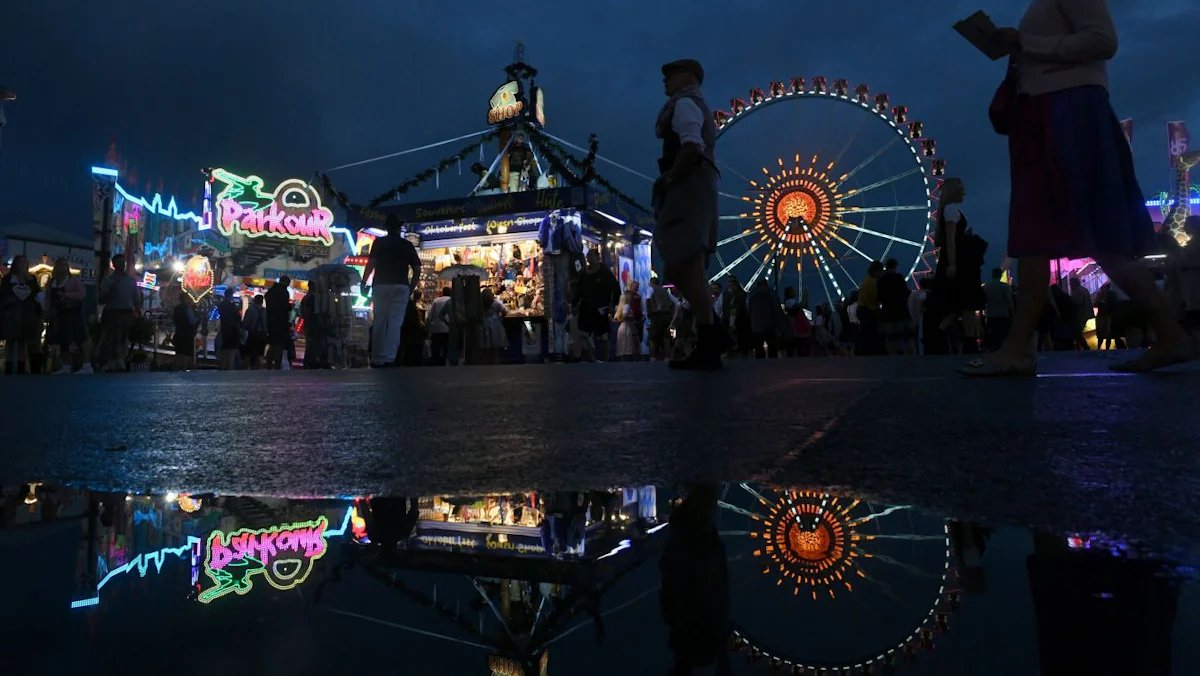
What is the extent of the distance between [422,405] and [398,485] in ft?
4.63

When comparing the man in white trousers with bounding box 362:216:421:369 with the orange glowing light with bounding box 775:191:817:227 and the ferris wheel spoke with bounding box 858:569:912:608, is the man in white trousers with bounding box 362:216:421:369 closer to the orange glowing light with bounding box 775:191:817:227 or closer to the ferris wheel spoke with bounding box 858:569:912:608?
the ferris wheel spoke with bounding box 858:569:912:608

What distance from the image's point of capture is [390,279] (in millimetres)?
7809

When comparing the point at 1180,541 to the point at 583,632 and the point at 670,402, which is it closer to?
the point at 583,632

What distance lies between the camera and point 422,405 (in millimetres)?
2486

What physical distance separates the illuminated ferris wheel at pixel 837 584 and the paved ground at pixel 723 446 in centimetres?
15

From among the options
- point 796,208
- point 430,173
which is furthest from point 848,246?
point 430,173

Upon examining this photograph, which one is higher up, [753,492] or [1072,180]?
[1072,180]

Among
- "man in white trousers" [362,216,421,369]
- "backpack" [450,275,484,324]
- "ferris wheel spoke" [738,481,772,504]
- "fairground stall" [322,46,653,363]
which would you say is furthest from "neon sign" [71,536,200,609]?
"fairground stall" [322,46,653,363]

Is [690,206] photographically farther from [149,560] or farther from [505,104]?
[505,104]

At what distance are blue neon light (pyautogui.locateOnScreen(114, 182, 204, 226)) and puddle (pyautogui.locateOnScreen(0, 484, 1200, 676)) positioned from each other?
102ft

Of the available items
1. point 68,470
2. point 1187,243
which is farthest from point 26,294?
point 1187,243

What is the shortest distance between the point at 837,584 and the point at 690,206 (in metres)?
4.00

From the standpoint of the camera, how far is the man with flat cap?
4.41 metres

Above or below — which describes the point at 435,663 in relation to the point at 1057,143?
below
